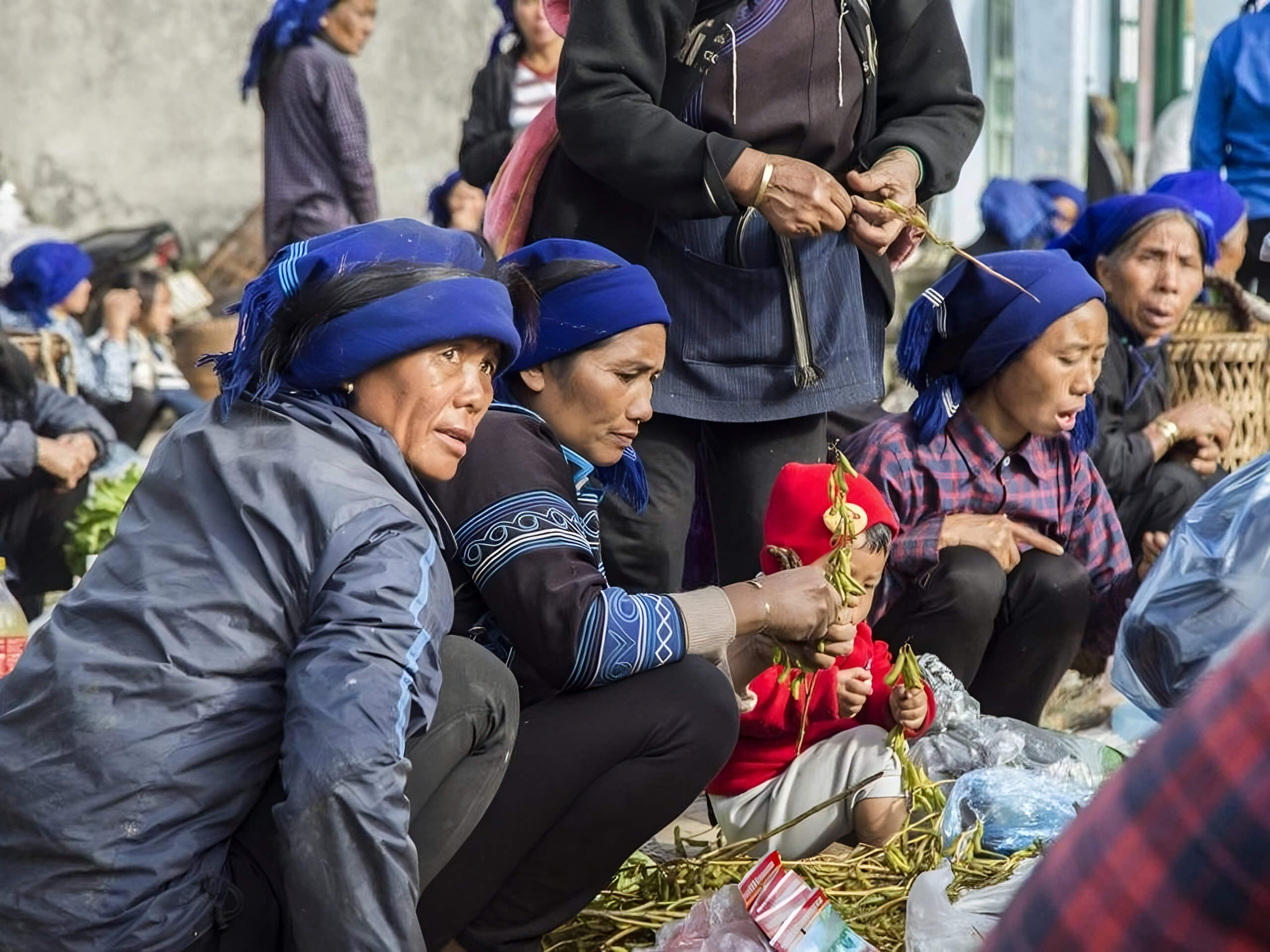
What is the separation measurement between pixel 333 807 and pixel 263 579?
1.04ft

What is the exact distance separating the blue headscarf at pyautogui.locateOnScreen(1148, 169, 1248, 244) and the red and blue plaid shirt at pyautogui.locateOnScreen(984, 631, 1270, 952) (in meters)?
5.14

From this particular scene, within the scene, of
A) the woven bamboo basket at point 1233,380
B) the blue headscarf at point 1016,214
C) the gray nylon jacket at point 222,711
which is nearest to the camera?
the gray nylon jacket at point 222,711

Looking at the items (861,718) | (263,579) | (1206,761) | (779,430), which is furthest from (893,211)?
(1206,761)

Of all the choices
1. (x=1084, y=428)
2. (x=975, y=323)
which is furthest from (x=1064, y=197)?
(x=975, y=323)

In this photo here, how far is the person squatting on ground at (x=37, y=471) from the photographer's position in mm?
5422

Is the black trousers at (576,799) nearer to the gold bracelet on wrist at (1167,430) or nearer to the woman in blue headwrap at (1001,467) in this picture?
the woman in blue headwrap at (1001,467)

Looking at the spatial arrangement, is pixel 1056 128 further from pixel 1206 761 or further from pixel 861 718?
Result: pixel 1206 761

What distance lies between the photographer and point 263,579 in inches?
88.0

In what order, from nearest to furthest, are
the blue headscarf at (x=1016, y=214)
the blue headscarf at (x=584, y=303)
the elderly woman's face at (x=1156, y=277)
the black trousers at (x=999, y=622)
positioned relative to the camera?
the blue headscarf at (x=584, y=303) < the black trousers at (x=999, y=622) < the elderly woman's face at (x=1156, y=277) < the blue headscarf at (x=1016, y=214)

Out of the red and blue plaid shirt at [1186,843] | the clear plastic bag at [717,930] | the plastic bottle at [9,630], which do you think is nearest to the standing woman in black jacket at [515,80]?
the plastic bottle at [9,630]

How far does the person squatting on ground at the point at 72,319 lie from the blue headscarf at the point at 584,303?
4.74 meters

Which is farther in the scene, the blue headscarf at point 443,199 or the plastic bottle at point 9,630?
the blue headscarf at point 443,199

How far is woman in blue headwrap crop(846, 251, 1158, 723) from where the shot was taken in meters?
3.85

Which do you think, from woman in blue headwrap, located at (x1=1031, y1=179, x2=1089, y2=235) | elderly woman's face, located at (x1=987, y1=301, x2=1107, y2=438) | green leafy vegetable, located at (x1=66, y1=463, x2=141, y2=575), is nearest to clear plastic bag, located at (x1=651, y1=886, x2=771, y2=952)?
elderly woman's face, located at (x1=987, y1=301, x2=1107, y2=438)
